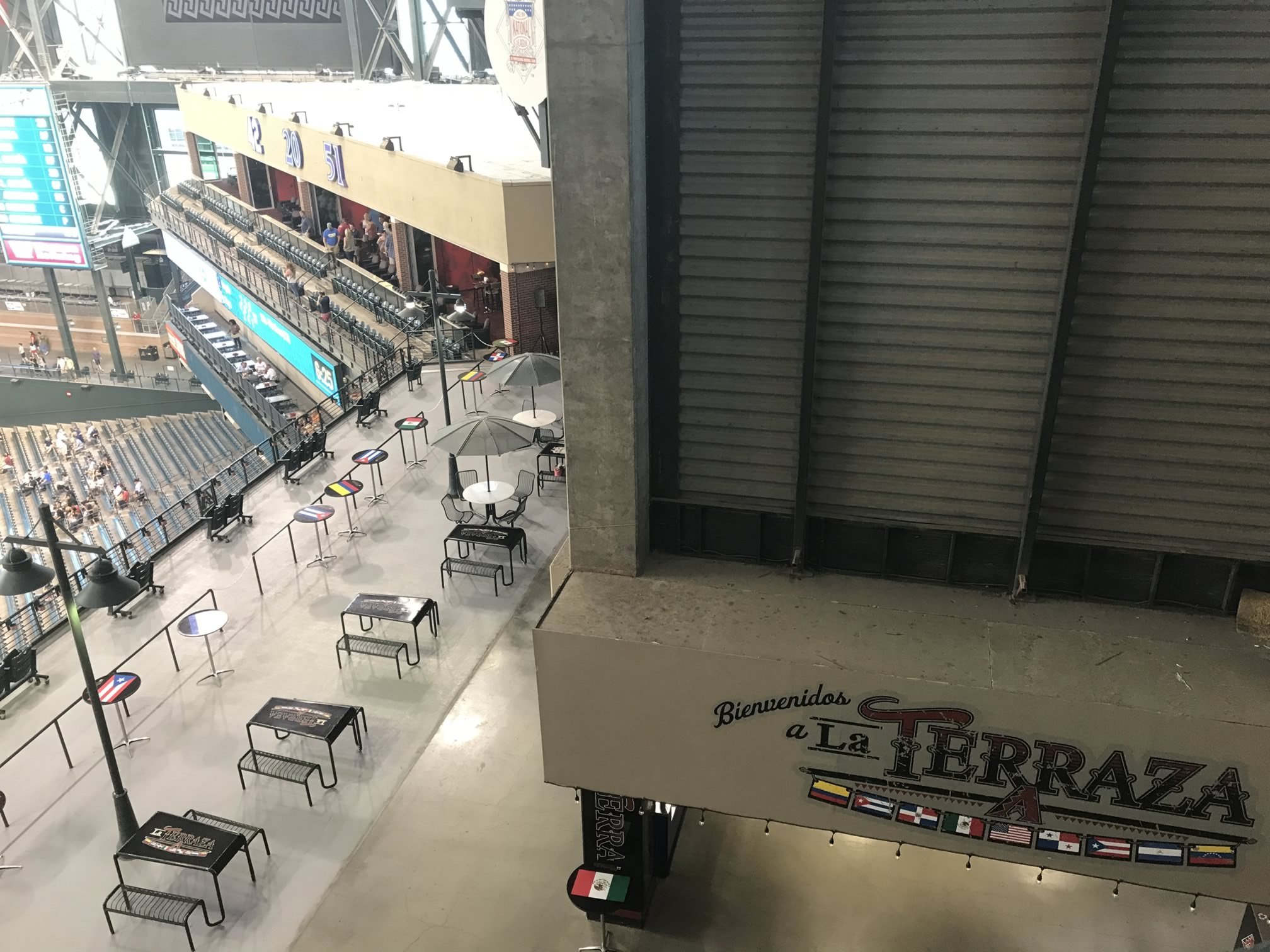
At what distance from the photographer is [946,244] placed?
5902 mm

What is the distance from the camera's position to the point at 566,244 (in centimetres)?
617

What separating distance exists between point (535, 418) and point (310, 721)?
8413mm

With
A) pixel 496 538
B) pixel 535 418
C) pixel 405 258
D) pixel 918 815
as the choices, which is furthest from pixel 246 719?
pixel 405 258

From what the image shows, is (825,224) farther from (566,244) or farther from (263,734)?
(263,734)

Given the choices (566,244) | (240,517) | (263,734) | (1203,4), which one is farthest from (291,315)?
(1203,4)

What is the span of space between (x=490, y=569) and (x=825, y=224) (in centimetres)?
969

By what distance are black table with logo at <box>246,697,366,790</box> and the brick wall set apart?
14.3 m

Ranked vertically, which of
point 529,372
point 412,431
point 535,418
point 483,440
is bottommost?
point 412,431

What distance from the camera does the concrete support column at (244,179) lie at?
134 feet

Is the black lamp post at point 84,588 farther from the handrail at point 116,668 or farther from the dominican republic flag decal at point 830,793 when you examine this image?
the dominican republic flag decal at point 830,793

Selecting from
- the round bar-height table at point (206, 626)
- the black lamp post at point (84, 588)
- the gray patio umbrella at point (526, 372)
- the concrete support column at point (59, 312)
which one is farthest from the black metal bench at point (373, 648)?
the concrete support column at point (59, 312)

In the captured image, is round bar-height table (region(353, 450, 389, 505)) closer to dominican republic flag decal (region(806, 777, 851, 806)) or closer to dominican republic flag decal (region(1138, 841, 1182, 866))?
dominican republic flag decal (region(806, 777, 851, 806))

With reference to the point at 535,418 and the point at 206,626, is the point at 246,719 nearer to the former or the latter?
the point at 206,626

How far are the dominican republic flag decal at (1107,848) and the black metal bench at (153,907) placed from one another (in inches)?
287
